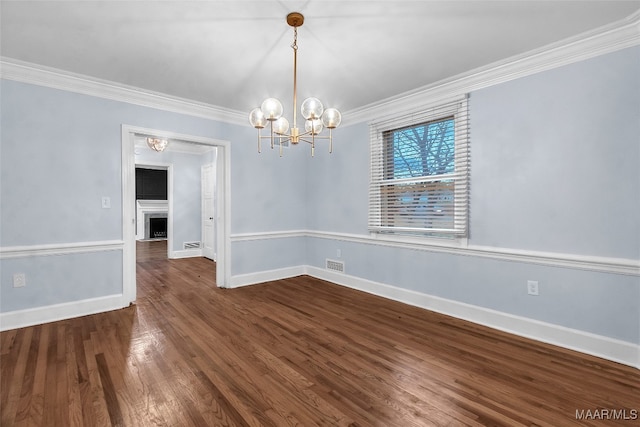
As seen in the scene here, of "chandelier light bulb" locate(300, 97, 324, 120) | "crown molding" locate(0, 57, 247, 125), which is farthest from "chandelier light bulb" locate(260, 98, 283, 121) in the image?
"crown molding" locate(0, 57, 247, 125)

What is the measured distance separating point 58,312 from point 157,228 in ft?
25.4

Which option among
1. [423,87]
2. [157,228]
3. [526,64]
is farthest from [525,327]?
[157,228]

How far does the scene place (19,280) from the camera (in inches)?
118

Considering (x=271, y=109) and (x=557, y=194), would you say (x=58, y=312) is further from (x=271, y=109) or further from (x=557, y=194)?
(x=557, y=194)

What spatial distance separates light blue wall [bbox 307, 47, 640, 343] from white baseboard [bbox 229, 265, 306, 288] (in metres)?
2.20

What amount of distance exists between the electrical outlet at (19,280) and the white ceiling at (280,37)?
208cm

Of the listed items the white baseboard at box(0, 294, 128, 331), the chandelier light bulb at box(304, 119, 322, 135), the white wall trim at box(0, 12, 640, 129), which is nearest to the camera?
the white wall trim at box(0, 12, 640, 129)

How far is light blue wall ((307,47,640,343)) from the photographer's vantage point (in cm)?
231

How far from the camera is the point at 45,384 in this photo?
2.01m

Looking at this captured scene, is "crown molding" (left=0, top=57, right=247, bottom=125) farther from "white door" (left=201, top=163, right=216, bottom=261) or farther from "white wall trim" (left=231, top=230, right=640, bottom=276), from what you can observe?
"white door" (left=201, top=163, right=216, bottom=261)

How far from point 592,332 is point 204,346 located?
3.19m

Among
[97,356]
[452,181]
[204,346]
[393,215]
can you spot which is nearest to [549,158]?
[452,181]

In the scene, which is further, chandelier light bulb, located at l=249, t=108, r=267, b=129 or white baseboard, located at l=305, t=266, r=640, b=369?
chandelier light bulb, located at l=249, t=108, r=267, b=129

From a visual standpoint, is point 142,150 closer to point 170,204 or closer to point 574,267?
point 170,204
